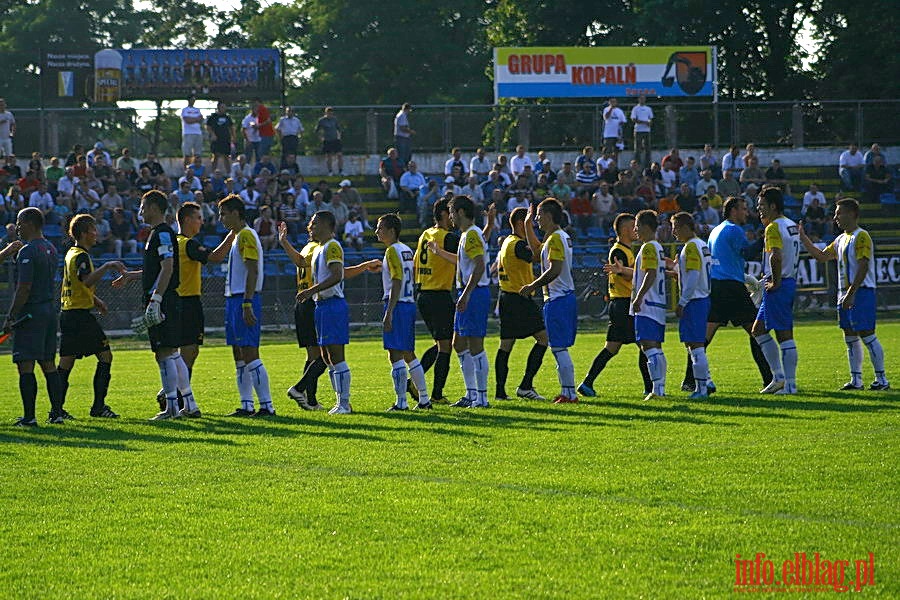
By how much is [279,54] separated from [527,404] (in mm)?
28129

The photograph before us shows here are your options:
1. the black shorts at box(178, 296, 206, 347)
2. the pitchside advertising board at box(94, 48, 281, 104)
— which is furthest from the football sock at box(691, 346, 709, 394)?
the pitchside advertising board at box(94, 48, 281, 104)

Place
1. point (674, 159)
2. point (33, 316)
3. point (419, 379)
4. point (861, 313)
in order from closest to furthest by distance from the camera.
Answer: point (33, 316)
point (419, 379)
point (861, 313)
point (674, 159)

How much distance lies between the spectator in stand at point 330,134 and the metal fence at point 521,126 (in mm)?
427

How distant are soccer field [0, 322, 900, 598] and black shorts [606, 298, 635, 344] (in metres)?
1.12

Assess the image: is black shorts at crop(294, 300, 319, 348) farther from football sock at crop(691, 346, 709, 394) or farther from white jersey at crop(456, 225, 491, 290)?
football sock at crop(691, 346, 709, 394)

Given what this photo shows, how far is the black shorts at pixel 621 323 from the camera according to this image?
15.0 m

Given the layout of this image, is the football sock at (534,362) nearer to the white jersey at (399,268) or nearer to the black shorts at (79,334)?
the white jersey at (399,268)

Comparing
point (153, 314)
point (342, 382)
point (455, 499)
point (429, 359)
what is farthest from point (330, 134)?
point (455, 499)

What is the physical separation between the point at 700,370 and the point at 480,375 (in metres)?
2.35

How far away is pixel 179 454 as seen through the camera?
35.4 feet

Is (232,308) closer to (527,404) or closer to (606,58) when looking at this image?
(527,404)

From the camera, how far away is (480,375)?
14.2m

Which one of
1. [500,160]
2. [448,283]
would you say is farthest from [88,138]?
[448,283]

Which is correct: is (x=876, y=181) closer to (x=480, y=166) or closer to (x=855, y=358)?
(x=480, y=166)
